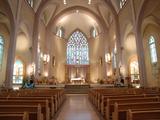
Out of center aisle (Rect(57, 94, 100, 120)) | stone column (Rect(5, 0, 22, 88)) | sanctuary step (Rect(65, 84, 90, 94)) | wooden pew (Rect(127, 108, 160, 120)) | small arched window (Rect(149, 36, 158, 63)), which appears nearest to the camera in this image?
wooden pew (Rect(127, 108, 160, 120))

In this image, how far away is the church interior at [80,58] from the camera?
16.0 feet

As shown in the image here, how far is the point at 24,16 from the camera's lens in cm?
1473

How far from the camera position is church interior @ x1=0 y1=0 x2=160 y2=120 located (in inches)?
192

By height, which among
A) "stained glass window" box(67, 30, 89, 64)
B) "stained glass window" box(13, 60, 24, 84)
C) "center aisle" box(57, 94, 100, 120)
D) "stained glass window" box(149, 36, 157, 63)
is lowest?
"center aisle" box(57, 94, 100, 120)

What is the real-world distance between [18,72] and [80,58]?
14315 millimetres

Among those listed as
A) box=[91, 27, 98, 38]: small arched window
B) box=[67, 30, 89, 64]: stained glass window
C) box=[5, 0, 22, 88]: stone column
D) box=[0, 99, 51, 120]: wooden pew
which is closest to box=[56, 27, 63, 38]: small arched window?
box=[67, 30, 89, 64]: stained glass window

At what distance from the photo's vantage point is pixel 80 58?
99.9 ft

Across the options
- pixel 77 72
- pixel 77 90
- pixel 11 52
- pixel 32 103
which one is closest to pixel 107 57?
pixel 77 90

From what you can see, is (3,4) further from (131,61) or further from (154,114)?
(131,61)

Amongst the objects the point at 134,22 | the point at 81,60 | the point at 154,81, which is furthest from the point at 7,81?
the point at 81,60

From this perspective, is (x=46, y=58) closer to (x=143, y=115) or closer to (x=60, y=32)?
(x=60, y=32)

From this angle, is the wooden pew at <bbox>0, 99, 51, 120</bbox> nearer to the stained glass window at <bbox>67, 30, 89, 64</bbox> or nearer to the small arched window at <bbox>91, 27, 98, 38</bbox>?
the small arched window at <bbox>91, 27, 98, 38</bbox>

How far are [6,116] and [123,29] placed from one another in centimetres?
1664

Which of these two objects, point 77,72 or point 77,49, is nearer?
point 77,72
